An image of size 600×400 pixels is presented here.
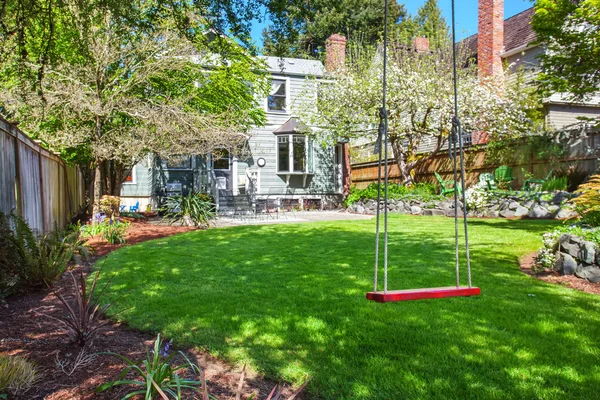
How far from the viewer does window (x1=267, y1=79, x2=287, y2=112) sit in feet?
67.7

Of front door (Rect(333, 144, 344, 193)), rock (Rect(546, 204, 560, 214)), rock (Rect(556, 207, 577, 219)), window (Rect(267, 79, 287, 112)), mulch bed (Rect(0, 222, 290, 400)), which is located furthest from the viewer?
front door (Rect(333, 144, 344, 193))

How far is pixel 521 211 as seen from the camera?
1355 centimetres

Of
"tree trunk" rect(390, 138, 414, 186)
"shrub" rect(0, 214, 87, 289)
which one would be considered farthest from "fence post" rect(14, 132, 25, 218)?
"tree trunk" rect(390, 138, 414, 186)

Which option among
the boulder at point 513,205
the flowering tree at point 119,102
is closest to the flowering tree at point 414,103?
the boulder at point 513,205

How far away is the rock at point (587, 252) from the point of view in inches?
215

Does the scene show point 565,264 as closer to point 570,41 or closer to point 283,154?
point 570,41

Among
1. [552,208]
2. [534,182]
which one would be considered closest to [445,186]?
[534,182]

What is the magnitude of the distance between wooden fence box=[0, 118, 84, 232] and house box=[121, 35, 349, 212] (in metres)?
8.05

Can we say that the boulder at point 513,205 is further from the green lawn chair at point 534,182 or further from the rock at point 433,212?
the rock at point 433,212

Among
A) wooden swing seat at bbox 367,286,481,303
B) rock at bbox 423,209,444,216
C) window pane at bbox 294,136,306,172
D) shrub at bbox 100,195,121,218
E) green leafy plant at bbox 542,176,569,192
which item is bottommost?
rock at bbox 423,209,444,216

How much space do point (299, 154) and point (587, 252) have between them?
15842 millimetres

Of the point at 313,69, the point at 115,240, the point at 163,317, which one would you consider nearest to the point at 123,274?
the point at 163,317

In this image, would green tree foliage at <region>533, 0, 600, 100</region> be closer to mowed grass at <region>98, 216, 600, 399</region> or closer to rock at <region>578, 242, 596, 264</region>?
mowed grass at <region>98, 216, 600, 399</region>

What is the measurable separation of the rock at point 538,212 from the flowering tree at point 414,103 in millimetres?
3968
